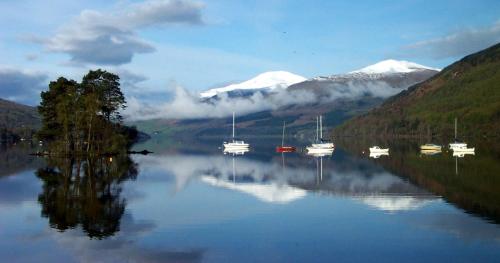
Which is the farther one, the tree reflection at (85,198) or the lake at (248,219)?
the tree reflection at (85,198)

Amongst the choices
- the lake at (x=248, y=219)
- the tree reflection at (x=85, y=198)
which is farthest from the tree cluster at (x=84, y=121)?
the lake at (x=248, y=219)

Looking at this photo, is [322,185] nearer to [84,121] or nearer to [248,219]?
[248,219]

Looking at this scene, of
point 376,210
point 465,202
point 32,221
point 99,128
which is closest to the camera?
point 32,221

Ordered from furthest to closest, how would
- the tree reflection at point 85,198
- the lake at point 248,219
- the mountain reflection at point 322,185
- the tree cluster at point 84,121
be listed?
the tree cluster at point 84,121
the mountain reflection at point 322,185
the tree reflection at point 85,198
the lake at point 248,219

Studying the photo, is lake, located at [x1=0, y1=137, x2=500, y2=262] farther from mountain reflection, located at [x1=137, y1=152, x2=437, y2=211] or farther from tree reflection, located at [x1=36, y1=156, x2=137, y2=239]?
mountain reflection, located at [x1=137, y1=152, x2=437, y2=211]

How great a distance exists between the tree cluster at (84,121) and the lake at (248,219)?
1609 inches

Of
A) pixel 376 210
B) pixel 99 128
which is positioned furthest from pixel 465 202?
pixel 99 128

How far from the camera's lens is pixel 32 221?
40844 millimetres

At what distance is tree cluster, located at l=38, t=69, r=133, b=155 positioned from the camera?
11331cm

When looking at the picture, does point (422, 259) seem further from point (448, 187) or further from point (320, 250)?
point (448, 187)

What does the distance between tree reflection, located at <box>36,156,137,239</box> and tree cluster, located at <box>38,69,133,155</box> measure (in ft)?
93.4

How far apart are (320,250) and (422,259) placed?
212 inches

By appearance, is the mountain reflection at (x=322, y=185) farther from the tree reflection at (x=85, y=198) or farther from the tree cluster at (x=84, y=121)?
the tree cluster at (x=84, y=121)

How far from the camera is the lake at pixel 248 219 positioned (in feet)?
102
